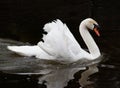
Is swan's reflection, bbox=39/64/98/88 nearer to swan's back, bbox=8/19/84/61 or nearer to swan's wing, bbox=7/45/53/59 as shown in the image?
swan's back, bbox=8/19/84/61

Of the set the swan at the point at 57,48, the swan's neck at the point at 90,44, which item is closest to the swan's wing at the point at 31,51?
the swan at the point at 57,48

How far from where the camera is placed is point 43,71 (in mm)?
13531

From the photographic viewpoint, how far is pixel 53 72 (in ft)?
44.2

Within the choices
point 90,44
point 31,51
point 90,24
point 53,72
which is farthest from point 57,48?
point 90,24

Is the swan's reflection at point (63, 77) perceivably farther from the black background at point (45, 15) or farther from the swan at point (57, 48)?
the black background at point (45, 15)

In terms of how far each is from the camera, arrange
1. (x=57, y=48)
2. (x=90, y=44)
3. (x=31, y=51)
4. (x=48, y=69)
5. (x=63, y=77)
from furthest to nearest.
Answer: (x=90, y=44) → (x=31, y=51) → (x=57, y=48) → (x=48, y=69) → (x=63, y=77)

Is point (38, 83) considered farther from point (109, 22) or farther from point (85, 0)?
point (85, 0)

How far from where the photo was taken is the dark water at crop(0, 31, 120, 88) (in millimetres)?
12304

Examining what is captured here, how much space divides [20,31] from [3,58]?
3.95 metres

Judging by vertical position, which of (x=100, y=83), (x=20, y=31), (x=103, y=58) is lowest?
(x=100, y=83)

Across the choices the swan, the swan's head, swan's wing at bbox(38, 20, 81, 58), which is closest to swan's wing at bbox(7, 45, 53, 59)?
the swan

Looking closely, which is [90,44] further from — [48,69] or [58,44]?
[48,69]

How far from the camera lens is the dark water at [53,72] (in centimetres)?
1230

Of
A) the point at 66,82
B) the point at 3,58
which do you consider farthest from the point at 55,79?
the point at 3,58
